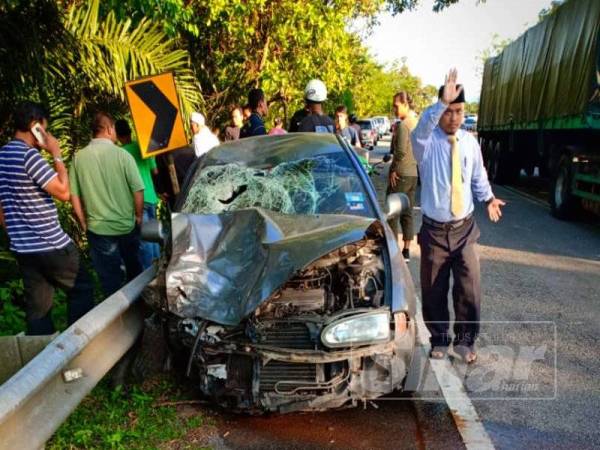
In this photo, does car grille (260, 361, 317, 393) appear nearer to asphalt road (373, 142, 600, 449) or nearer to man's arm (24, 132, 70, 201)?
asphalt road (373, 142, 600, 449)

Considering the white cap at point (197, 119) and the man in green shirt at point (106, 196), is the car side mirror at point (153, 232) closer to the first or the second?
the man in green shirt at point (106, 196)

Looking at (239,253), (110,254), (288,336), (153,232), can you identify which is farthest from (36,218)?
(288,336)

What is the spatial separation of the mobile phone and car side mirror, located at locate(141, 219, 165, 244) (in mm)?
942

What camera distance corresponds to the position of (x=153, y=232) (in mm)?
4355

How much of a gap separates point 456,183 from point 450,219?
0.27 meters

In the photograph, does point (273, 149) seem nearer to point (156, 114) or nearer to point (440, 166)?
point (156, 114)

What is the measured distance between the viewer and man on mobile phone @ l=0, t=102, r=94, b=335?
3.94 metres

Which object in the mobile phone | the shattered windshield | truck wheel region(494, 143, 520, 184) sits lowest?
truck wheel region(494, 143, 520, 184)

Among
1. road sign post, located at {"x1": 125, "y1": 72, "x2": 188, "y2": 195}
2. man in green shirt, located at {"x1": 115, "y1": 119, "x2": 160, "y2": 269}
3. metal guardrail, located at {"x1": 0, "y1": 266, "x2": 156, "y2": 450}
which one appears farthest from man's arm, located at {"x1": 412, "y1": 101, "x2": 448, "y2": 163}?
man in green shirt, located at {"x1": 115, "y1": 119, "x2": 160, "y2": 269}

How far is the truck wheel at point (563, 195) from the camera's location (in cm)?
991

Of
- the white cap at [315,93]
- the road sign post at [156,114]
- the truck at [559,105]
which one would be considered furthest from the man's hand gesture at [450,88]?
the truck at [559,105]

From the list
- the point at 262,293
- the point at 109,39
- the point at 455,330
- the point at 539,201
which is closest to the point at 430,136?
the point at 455,330

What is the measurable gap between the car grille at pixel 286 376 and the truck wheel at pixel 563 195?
8.10 meters

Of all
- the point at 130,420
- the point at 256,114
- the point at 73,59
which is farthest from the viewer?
the point at 256,114
